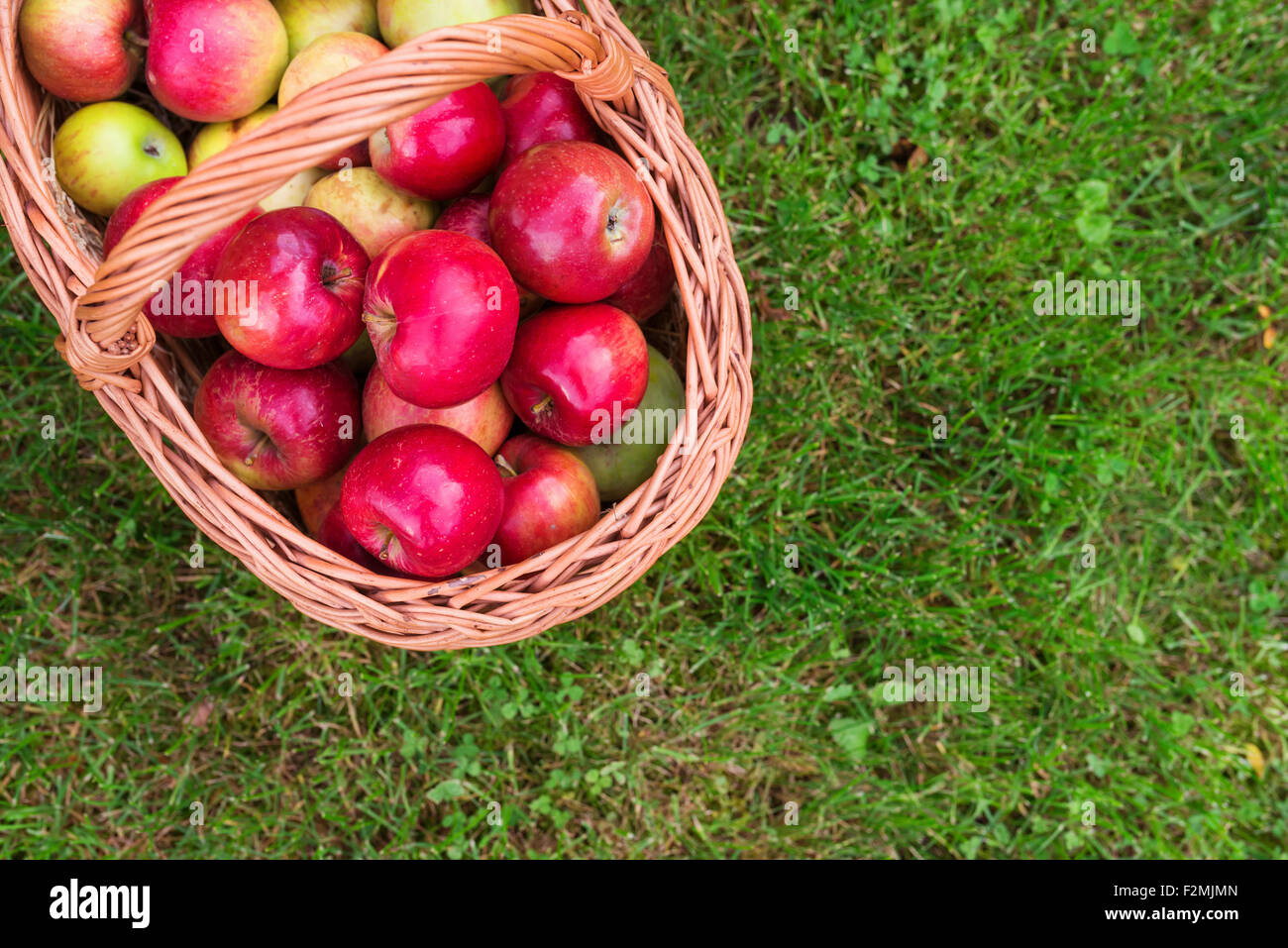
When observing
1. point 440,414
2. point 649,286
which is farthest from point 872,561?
point 440,414

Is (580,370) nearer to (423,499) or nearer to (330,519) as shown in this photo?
(423,499)

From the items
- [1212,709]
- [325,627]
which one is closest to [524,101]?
[325,627]

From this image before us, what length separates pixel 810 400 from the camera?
285 centimetres

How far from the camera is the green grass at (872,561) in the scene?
2688 mm

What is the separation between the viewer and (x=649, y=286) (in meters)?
2.21

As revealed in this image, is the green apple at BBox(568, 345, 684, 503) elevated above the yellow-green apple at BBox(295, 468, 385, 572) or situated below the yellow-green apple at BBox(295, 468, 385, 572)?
above

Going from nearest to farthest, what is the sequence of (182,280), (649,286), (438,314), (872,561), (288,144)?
(288,144) → (438,314) → (182,280) → (649,286) → (872,561)

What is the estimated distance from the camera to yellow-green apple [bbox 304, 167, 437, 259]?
6.79 feet

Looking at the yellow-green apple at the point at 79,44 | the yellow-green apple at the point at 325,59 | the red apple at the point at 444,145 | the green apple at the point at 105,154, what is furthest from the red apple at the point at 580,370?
the yellow-green apple at the point at 79,44

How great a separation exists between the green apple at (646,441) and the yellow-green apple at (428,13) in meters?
0.87

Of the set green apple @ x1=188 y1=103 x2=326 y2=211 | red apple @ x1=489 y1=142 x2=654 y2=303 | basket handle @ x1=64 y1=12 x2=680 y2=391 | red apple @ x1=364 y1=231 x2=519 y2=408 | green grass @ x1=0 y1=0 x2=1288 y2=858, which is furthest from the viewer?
green grass @ x1=0 y1=0 x2=1288 y2=858

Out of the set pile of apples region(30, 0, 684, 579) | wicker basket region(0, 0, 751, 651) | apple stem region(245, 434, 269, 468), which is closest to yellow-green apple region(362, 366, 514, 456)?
pile of apples region(30, 0, 684, 579)

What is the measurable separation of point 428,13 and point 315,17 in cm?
33

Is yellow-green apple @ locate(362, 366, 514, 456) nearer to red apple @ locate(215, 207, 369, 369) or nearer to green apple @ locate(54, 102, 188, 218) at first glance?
red apple @ locate(215, 207, 369, 369)
